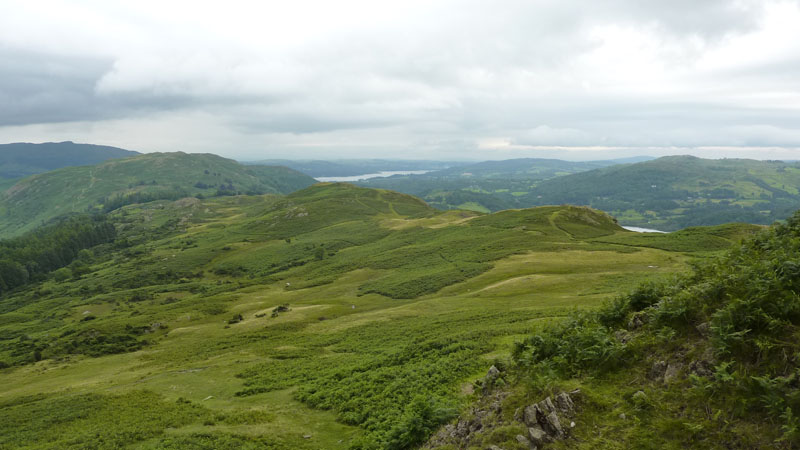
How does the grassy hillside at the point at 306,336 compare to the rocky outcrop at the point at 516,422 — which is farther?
the grassy hillside at the point at 306,336

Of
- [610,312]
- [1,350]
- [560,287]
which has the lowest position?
[1,350]

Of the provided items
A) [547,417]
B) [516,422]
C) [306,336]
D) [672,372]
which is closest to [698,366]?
[672,372]

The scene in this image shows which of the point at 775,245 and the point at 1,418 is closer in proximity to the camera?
the point at 775,245

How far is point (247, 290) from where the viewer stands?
113 m

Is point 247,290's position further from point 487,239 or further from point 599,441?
point 599,441

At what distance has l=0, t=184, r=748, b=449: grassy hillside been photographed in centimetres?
2869

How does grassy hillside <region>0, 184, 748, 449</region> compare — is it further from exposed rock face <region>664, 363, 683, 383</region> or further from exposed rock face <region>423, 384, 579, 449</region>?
exposed rock face <region>664, 363, 683, 383</region>

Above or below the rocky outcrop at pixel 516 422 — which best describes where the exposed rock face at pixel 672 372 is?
above

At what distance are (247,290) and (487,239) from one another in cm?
7934

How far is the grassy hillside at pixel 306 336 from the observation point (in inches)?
1129

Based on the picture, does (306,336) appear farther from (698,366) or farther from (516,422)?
(698,366)

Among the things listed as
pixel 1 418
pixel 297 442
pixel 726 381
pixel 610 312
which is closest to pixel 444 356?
pixel 297 442

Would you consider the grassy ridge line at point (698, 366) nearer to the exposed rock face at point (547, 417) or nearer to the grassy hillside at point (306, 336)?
the exposed rock face at point (547, 417)

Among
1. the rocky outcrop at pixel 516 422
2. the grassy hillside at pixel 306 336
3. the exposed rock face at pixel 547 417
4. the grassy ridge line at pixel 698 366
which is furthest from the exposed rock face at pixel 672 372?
the grassy hillside at pixel 306 336
